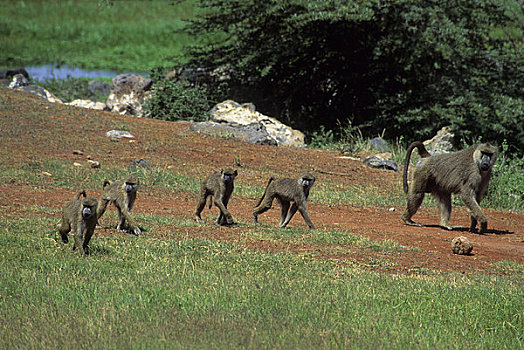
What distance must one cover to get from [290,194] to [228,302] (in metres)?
3.89

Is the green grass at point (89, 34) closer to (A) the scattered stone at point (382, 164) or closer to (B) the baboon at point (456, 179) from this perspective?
(A) the scattered stone at point (382, 164)

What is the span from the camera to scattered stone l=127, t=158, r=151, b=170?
549 inches

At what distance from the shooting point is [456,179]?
10617 mm

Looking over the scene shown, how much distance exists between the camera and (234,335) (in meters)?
5.07

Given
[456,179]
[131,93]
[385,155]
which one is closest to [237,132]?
[385,155]

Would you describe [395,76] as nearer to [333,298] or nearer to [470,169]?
[470,169]

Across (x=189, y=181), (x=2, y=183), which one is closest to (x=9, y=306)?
(x=2, y=183)

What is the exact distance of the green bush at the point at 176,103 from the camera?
20.9 metres

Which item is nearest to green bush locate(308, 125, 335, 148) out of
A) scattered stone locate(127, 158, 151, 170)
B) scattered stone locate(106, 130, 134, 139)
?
scattered stone locate(106, 130, 134, 139)

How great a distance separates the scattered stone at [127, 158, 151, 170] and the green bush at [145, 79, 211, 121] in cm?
671

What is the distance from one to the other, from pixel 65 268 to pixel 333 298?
276 centimetres

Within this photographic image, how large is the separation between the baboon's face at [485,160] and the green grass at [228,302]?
2.96 meters

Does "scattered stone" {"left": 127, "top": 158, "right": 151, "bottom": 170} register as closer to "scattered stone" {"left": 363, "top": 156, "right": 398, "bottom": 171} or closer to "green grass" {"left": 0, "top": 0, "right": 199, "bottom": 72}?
"scattered stone" {"left": 363, "top": 156, "right": 398, "bottom": 171}

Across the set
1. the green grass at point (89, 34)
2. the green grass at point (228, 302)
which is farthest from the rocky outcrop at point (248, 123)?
the green grass at point (89, 34)
